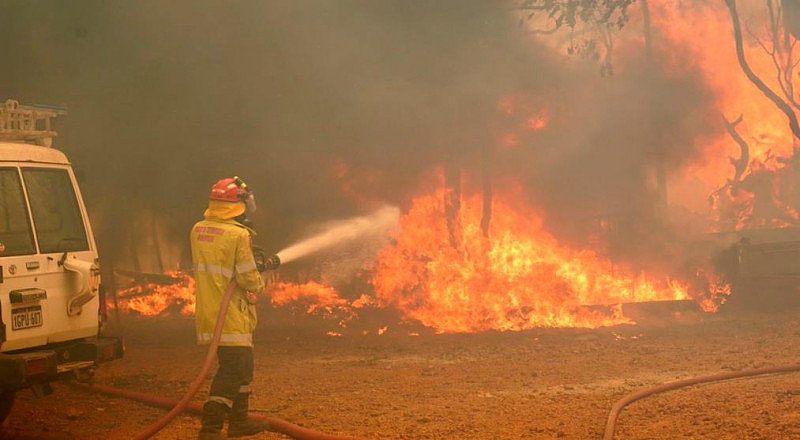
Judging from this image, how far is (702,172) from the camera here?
35938mm

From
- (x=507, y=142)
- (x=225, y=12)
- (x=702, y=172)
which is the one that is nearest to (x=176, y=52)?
(x=225, y=12)

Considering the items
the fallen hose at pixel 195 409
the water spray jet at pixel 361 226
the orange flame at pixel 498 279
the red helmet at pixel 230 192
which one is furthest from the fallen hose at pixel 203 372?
the water spray jet at pixel 361 226

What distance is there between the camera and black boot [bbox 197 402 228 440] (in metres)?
5.65

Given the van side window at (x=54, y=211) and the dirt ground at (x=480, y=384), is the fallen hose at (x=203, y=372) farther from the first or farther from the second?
the van side window at (x=54, y=211)

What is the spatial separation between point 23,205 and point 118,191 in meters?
11.9

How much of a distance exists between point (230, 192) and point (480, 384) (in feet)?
11.7

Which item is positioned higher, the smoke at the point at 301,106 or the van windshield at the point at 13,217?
the smoke at the point at 301,106

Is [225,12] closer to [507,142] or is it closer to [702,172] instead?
[507,142]

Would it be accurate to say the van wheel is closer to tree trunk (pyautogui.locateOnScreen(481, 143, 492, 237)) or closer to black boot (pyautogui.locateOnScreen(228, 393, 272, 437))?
black boot (pyautogui.locateOnScreen(228, 393, 272, 437))

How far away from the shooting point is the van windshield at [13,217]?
18.8 feet

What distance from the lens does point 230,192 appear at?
5973mm

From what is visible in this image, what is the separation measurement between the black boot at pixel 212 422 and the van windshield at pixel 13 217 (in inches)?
72.7

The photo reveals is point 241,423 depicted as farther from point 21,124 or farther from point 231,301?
point 21,124

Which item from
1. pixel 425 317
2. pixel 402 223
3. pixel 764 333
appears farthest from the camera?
pixel 402 223
